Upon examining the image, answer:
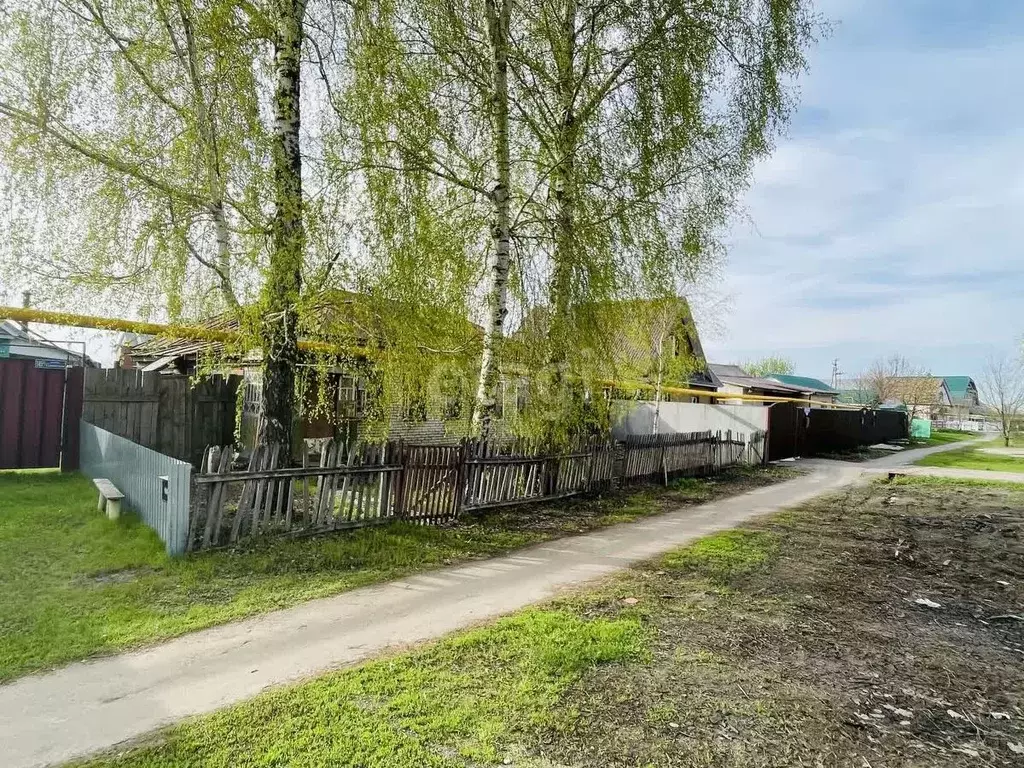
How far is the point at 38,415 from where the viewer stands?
10.2 metres

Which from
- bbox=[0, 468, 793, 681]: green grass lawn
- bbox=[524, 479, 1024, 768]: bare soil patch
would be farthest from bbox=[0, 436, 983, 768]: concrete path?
bbox=[524, 479, 1024, 768]: bare soil patch

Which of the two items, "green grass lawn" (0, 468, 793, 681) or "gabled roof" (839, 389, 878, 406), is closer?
"green grass lawn" (0, 468, 793, 681)

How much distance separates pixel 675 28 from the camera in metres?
8.55

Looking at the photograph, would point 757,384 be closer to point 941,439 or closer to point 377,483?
point 941,439

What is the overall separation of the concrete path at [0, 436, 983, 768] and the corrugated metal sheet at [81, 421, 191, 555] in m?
1.92

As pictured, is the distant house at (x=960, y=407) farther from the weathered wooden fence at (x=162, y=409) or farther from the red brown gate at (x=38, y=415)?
the red brown gate at (x=38, y=415)

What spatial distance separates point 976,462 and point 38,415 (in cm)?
2874

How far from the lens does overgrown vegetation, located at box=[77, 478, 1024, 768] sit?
2957 mm

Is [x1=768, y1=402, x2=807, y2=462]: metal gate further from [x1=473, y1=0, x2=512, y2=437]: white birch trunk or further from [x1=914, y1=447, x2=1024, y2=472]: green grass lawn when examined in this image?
[x1=473, y1=0, x2=512, y2=437]: white birch trunk

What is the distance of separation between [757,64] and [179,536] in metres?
10.5

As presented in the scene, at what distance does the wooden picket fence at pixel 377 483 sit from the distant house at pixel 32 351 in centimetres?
675

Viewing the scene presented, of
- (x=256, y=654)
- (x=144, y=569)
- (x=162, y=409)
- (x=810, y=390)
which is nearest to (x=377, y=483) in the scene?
(x=144, y=569)

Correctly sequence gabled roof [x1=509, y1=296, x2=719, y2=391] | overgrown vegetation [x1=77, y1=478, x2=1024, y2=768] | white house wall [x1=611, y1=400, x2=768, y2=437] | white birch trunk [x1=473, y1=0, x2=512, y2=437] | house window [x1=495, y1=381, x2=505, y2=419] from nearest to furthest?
overgrown vegetation [x1=77, y1=478, x2=1024, y2=768], white birch trunk [x1=473, y1=0, x2=512, y2=437], gabled roof [x1=509, y1=296, x2=719, y2=391], house window [x1=495, y1=381, x2=505, y2=419], white house wall [x1=611, y1=400, x2=768, y2=437]

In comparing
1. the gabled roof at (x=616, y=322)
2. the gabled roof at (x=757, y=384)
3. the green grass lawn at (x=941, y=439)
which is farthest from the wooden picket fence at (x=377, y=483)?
the green grass lawn at (x=941, y=439)
